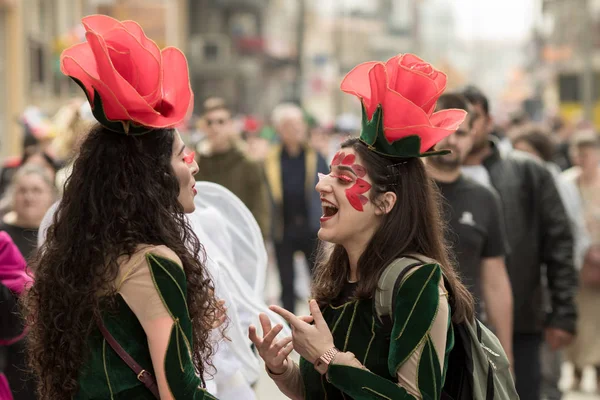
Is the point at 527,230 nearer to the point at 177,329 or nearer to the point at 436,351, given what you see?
the point at 436,351

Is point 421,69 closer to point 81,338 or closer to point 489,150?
point 81,338

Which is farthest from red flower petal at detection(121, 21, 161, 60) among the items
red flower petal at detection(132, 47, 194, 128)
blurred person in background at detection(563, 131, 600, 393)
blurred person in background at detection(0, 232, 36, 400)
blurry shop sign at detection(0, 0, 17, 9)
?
blurry shop sign at detection(0, 0, 17, 9)

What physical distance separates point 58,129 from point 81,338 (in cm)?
706

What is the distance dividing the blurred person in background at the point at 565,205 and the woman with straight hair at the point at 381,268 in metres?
5.55

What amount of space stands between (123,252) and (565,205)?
6.52 meters

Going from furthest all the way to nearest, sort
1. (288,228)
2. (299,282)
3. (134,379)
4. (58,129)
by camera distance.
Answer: (299,282)
(288,228)
(58,129)
(134,379)

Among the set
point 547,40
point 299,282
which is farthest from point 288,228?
point 547,40

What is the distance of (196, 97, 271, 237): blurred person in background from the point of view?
10438mm

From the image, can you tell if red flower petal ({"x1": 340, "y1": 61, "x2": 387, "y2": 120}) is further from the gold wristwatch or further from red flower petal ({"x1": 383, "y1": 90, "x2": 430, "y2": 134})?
the gold wristwatch

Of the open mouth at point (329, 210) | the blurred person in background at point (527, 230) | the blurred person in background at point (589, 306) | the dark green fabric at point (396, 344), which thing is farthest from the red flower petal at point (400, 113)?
the blurred person in background at point (589, 306)

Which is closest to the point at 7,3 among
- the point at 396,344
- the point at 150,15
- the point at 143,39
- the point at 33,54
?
the point at 33,54

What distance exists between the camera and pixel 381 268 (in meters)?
3.51

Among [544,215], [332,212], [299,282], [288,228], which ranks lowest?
[299,282]

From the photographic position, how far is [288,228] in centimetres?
1239
